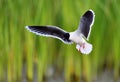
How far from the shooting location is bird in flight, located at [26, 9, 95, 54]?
0.61m

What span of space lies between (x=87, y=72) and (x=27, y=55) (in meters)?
0.17

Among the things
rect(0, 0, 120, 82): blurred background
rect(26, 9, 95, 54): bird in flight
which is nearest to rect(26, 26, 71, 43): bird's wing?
rect(26, 9, 95, 54): bird in flight

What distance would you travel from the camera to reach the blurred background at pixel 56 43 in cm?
95

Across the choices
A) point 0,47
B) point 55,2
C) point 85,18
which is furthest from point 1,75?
point 85,18

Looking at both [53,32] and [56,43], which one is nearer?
[53,32]

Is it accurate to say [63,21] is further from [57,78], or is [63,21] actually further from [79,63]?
[57,78]

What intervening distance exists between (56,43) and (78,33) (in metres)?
0.41

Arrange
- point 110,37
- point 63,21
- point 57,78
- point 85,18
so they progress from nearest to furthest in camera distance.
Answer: point 85,18 → point 63,21 → point 110,37 → point 57,78

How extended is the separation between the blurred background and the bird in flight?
0.27m

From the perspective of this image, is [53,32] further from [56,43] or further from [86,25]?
[56,43]

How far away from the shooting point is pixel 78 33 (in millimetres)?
607

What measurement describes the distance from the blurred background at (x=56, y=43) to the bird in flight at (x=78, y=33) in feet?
0.90

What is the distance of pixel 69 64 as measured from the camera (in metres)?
0.98

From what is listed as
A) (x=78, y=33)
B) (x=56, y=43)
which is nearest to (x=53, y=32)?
(x=78, y=33)
